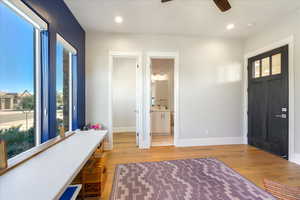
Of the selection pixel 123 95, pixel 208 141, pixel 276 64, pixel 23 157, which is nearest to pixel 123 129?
pixel 123 95

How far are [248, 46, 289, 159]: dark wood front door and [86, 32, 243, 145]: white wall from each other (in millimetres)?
339

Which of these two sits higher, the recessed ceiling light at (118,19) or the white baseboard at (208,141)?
the recessed ceiling light at (118,19)

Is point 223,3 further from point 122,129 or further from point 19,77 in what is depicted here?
point 122,129

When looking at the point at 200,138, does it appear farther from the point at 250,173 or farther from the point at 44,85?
the point at 44,85

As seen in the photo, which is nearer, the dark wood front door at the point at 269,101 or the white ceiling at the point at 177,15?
the white ceiling at the point at 177,15

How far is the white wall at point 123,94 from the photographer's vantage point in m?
5.58

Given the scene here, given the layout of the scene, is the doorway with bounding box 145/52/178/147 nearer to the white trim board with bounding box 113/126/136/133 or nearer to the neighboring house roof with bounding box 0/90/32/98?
the white trim board with bounding box 113/126/136/133

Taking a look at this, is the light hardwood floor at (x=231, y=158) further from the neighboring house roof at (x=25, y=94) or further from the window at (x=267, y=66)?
the window at (x=267, y=66)

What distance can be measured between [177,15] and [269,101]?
2810mm

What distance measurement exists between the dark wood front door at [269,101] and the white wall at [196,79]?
1.11 ft

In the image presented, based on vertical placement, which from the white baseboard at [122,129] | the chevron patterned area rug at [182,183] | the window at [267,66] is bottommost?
the chevron patterned area rug at [182,183]

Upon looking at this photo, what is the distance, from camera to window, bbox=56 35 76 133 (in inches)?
94.9

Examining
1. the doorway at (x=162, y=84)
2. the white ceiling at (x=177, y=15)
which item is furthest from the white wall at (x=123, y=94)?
→ the white ceiling at (x=177, y=15)

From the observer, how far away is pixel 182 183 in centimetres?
221
